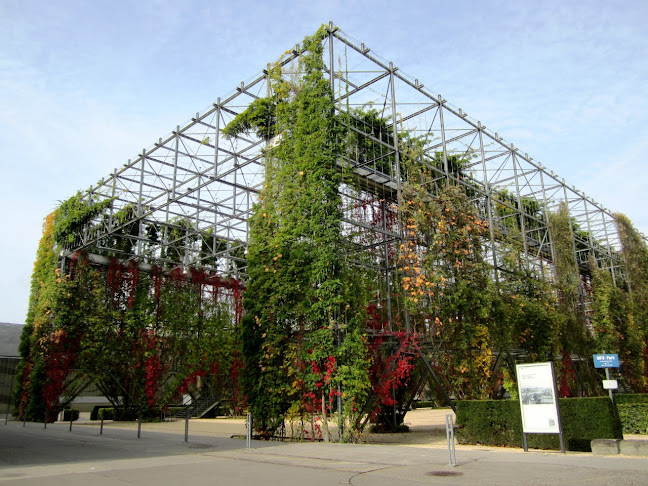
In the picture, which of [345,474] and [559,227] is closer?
[345,474]

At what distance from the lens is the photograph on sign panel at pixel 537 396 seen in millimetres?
10422

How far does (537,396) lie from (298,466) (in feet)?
16.8

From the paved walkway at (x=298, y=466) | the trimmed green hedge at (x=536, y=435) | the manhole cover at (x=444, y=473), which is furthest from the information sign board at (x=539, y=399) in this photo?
the manhole cover at (x=444, y=473)

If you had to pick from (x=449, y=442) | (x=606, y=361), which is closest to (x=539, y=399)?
(x=449, y=442)

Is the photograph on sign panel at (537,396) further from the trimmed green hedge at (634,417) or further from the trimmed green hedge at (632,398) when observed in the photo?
the trimmed green hedge at (632,398)

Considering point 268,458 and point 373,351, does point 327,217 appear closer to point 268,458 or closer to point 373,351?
point 373,351

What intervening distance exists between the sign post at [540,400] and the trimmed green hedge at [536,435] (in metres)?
1.93

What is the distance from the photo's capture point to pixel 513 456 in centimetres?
1001

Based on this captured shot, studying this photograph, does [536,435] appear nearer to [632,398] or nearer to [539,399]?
[539,399]

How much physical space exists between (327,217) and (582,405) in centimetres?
797

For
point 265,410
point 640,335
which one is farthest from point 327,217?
point 640,335

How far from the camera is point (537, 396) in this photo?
10.6m

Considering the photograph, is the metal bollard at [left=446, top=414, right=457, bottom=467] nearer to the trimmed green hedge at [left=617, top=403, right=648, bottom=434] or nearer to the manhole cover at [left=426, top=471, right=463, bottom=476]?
the manhole cover at [left=426, top=471, right=463, bottom=476]

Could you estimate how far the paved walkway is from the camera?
24.8 ft
